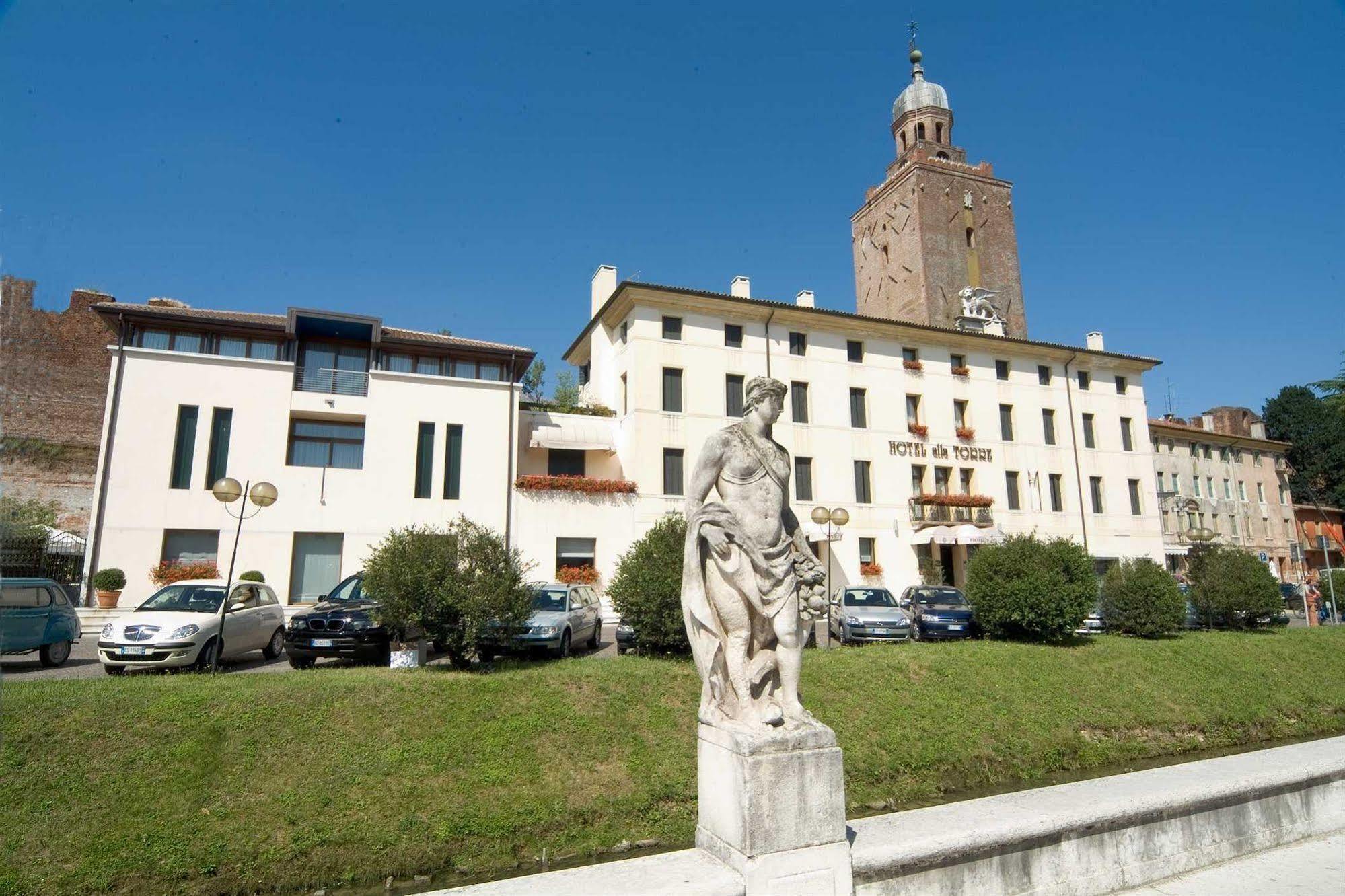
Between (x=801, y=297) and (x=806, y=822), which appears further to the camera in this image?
(x=801, y=297)

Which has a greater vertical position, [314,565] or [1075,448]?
[1075,448]

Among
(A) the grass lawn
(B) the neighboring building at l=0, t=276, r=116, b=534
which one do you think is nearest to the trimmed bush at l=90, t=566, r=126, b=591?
(B) the neighboring building at l=0, t=276, r=116, b=534

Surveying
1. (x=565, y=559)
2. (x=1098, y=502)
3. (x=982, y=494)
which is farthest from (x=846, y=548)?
(x=1098, y=502)

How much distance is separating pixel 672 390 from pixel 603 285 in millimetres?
8320

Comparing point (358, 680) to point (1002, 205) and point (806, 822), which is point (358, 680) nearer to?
point (806, 822)

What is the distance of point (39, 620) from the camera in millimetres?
12391

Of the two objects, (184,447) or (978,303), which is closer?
(184,447)

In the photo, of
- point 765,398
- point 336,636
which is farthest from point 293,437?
point 765,398

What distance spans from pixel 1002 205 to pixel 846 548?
32172 millimetres

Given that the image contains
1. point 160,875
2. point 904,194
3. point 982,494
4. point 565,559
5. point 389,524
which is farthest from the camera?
point 904,194

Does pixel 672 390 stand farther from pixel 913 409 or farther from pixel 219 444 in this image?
pixel 219 444

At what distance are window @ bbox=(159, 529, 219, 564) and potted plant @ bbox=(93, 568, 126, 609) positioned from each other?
1588 millimetres

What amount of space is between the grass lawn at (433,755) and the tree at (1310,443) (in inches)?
2358

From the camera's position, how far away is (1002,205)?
160ft
